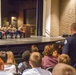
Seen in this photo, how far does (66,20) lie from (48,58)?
959 cm

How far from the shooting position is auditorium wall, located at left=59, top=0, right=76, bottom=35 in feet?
40.0

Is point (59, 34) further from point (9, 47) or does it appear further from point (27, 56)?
point (27, 56)

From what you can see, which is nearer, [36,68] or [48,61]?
[36,68]

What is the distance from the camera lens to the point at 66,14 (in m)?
12.6

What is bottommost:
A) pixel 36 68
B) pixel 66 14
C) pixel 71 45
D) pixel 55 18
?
pixel 36 68

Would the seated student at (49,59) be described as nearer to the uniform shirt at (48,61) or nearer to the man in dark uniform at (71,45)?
the uniform shirt at (48,61)

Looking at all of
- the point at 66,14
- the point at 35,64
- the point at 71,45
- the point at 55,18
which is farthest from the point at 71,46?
the point at 55,18

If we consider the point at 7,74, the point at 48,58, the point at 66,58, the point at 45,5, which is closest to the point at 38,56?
the point at 66,58

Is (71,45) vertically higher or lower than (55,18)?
lower

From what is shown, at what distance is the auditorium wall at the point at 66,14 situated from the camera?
12193mm

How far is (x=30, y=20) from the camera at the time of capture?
17453mm

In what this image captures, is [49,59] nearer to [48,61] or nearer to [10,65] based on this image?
[48,61]

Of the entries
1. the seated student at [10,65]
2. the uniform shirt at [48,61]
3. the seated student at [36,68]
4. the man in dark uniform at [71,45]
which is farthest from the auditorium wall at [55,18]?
the seated student at [36,68]

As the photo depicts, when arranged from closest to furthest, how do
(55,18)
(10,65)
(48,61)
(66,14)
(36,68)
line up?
(36,68)
(10,65)
(48,61)
(66,14)
(55,18)
